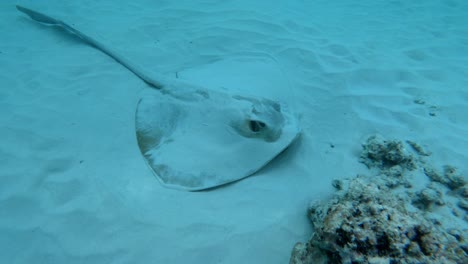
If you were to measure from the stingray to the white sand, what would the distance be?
9.3 inches

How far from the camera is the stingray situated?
2625mm

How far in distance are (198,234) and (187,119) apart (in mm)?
1345

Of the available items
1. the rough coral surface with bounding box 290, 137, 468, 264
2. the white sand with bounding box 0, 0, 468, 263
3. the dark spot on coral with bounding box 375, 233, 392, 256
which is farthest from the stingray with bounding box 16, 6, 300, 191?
the dark spot on coral with bounding box 375, 233, 392, 256

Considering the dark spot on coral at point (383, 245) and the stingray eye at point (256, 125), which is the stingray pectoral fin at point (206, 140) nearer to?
the stingray eye at point (256, 125)

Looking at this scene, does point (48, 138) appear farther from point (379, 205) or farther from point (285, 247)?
point (379, 205)

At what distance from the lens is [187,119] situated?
10.5 ft

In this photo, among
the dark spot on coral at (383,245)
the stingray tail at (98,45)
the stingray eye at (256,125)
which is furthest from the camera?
the stingray tail at (98,45)

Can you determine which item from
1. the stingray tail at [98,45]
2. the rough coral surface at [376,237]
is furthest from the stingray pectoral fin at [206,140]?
the rough coral surface at [376,237]

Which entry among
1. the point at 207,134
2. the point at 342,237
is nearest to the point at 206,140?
the point at 207,134

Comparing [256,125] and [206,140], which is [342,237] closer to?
[256,125]

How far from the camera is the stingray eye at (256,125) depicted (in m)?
2.90

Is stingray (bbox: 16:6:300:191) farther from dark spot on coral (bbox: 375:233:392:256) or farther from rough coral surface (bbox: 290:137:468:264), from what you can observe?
dark spot on coral (bbox: 375:233:392:256)

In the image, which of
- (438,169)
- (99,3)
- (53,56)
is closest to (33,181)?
(53,56)

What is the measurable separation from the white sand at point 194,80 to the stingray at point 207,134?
0.78ft
